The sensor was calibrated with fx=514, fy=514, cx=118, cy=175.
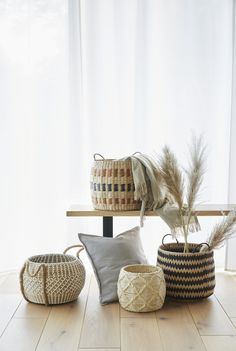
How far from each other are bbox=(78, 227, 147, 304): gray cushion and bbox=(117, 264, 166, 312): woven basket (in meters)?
0.16

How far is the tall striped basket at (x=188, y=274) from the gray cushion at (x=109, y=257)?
→ 0.20 metres

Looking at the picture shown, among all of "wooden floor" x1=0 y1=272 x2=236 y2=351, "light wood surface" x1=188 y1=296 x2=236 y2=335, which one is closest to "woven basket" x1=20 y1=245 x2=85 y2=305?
"wooden floor" x1=0 y1=272 x2=236 y2=351

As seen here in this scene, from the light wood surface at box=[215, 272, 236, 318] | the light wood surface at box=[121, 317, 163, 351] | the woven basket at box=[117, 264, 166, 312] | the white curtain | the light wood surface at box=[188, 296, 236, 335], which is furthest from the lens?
the white curtain

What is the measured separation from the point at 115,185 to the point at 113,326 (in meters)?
0.83

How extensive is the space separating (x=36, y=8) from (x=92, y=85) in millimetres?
606

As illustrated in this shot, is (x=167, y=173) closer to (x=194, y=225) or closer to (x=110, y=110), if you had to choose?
(x=194, y=225)

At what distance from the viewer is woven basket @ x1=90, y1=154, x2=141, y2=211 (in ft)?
9.61

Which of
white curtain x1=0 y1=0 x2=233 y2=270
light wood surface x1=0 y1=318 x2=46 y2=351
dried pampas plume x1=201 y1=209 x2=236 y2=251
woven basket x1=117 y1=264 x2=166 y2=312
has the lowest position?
light wood surface x1=0 y1=318 x2=46 y2=351

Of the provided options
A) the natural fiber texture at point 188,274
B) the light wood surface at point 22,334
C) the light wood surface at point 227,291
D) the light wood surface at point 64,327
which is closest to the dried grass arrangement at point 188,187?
the natural fiber texture at point 188,274

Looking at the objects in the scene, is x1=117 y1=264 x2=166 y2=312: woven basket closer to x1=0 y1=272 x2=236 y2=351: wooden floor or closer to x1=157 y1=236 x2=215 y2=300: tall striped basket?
x1=0 y1=272 x2=236 y2=351: wooden floor

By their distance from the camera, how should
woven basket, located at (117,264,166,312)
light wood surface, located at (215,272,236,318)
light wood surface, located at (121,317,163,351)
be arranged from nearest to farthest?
light wood surface, located at (121,317,163,351) → woven basket, located at (117,264,166,312) → light wood surface, located at (215,272,236,318)

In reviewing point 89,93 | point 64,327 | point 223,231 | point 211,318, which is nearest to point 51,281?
point 64,327

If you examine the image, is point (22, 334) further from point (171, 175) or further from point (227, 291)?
point (227, 291)

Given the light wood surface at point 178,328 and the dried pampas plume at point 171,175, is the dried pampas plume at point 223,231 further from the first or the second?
the light wood surface at point 178,328
